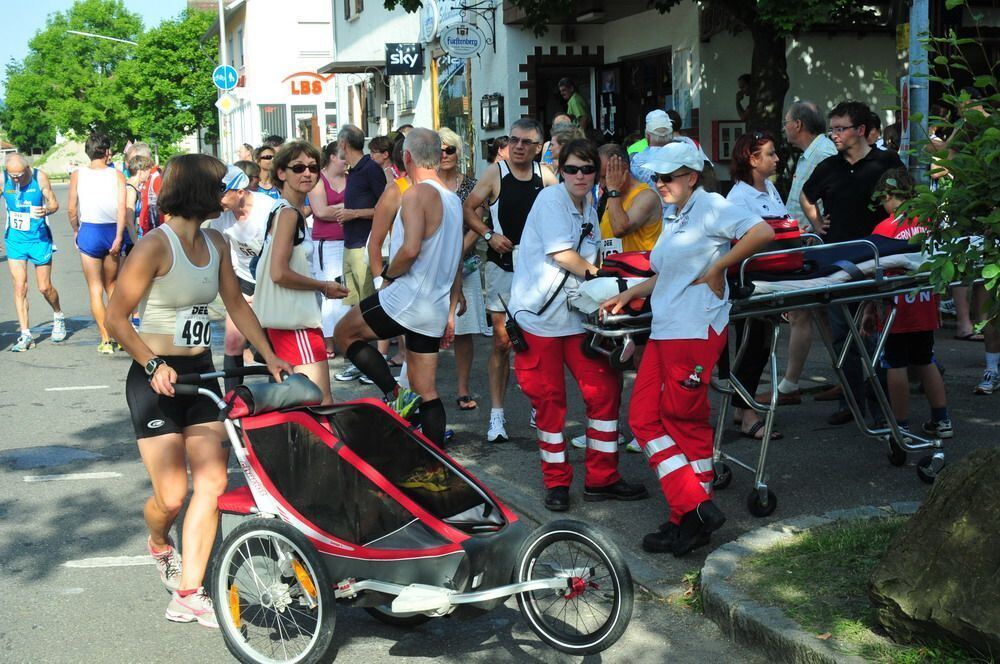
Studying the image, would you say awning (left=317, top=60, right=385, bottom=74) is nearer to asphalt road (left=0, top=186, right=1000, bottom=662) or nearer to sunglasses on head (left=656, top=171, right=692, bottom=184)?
asphalt road (left=0, top=186, right=1000, bottom=662)

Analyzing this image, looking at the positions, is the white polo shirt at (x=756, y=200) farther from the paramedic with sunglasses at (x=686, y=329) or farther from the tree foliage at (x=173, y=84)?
the tree foliage at (x=173, y=84)

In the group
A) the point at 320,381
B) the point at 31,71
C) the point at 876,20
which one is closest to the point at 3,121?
the point at 31,71

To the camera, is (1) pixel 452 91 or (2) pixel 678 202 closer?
(2) pixel 678 202

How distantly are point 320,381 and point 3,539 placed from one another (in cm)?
173

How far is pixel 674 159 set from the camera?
529 centimetres

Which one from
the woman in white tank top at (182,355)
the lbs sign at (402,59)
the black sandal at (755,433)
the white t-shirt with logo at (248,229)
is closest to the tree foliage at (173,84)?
the lbs sign at (402,59)

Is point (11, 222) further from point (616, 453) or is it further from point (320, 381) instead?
point (616, 453)

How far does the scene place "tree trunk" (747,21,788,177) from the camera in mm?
13031

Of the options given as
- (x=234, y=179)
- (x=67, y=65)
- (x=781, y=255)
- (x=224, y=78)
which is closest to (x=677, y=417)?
(x=781, y=255)

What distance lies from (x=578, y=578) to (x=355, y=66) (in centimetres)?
2796

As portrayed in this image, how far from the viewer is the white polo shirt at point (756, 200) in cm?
671

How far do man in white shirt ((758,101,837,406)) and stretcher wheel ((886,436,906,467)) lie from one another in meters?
1.37

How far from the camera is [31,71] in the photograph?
10494cm

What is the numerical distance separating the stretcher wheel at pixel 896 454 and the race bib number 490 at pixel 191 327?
12.4 feet
